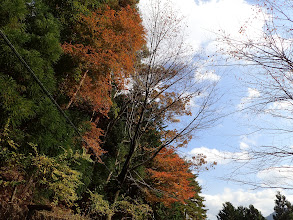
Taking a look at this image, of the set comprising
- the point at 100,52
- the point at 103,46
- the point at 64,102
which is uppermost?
the point at 103,46

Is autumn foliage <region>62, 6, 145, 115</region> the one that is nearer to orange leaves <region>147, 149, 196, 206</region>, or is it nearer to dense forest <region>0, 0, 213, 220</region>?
dense forest <region>0, 0, 213, 220</region>

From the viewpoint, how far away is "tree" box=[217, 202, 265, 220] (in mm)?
29200

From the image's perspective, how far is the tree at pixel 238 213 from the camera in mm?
29200

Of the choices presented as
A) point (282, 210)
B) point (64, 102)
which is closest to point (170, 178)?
point (64, 102)

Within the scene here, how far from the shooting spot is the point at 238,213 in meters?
31.0

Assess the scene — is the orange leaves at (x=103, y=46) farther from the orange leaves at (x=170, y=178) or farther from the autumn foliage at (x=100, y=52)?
the orange leaves at (x=170, y=178)

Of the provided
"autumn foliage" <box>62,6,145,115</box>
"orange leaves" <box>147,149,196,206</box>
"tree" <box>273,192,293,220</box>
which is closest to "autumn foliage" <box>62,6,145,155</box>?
"autumn foliage" <box>62,6,145,115</box>

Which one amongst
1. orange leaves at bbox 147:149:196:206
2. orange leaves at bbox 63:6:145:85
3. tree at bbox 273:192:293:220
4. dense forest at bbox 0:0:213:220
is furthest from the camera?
tree at bbox 273:192:293:220

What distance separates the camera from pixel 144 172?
12922mm

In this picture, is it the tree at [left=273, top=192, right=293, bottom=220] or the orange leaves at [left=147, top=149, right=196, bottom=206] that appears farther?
the tree at [left=273, top=192, right=293, bottom=220]

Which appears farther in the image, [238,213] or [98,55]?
[238,213]

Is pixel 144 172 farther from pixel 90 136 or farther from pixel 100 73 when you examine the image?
pixel 100 73

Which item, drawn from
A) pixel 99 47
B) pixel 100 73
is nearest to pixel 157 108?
pixel 100 73

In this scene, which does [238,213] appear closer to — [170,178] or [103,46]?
[170,178]
